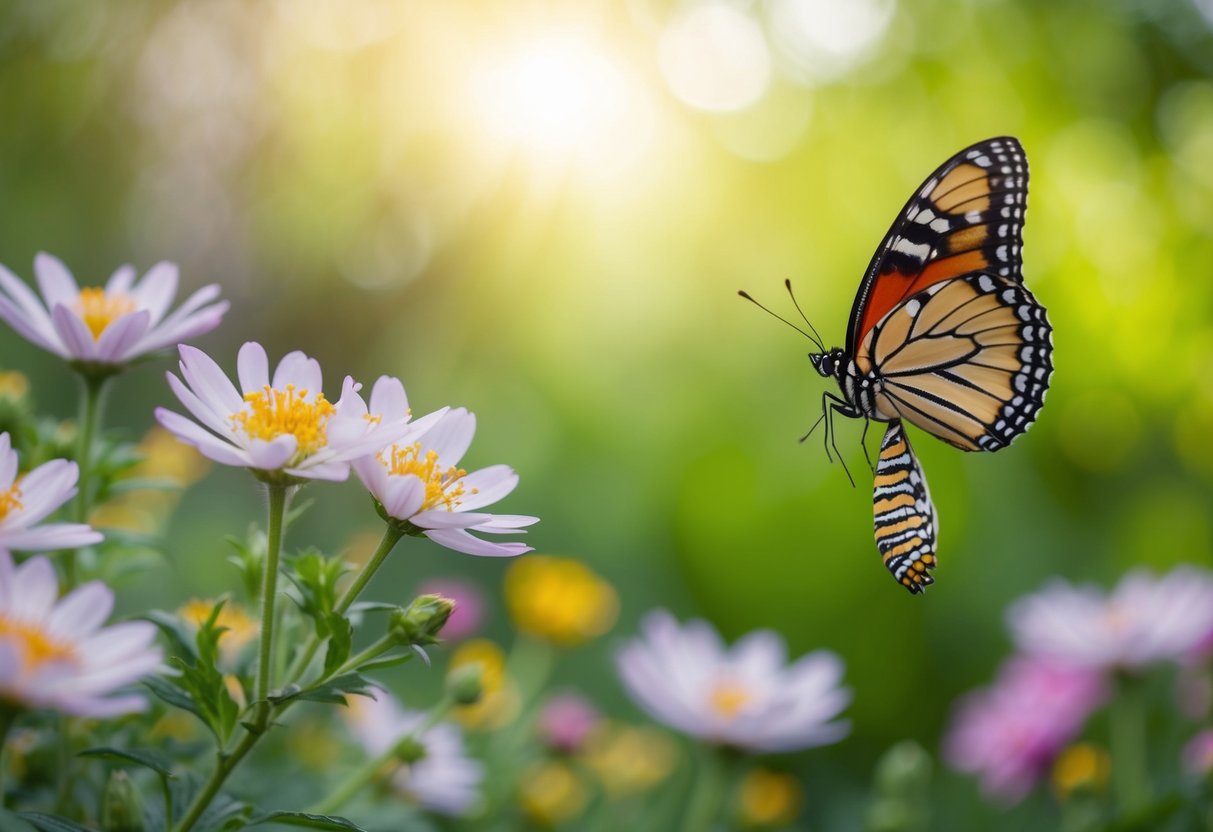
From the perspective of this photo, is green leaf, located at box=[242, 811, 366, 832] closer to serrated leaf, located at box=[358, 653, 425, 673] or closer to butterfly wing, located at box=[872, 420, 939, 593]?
serrated leaf, located at box=[358, 653, 425, 673]

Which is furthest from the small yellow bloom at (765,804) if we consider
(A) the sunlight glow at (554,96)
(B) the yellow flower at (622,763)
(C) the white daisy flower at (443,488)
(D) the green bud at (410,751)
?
(A) the sunlight glow at (554,96)

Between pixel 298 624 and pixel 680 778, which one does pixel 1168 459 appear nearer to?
pixel 680 778

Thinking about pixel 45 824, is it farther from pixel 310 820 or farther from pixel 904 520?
pixel 904 520

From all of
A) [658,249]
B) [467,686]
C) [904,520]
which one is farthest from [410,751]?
[658,249]

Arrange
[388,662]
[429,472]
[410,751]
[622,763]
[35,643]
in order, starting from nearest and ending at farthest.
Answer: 1. [35,643]
2. [388,662]
3. [429,472]
4. [410,751]
5. [622,763]

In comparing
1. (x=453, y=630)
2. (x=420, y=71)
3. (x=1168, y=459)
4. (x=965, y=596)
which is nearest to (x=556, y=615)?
(x=453, y=630)
